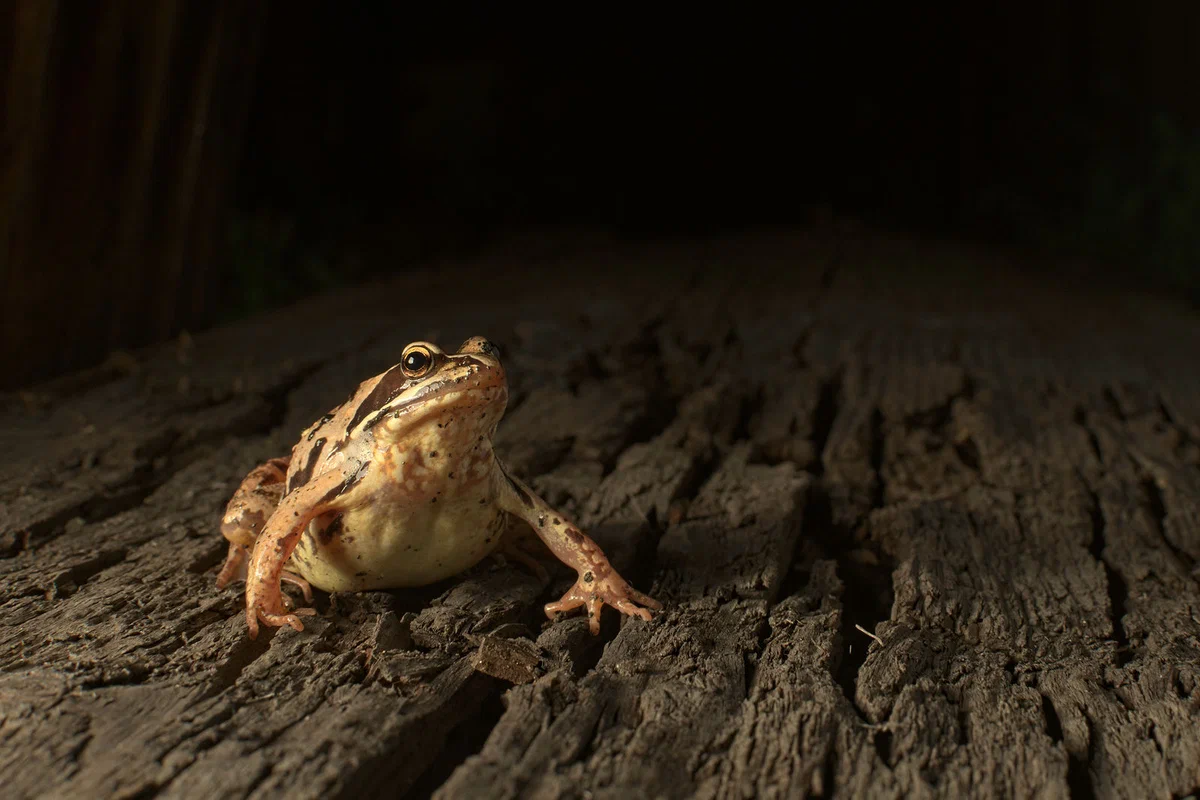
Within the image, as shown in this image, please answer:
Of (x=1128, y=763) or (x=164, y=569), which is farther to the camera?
(x=164, y=569)

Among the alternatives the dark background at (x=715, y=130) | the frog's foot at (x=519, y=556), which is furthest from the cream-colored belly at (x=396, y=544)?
the dark background at (x=715, y=130)

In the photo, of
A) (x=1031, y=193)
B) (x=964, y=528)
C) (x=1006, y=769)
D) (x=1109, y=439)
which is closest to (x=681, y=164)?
(x=1031, y=193)

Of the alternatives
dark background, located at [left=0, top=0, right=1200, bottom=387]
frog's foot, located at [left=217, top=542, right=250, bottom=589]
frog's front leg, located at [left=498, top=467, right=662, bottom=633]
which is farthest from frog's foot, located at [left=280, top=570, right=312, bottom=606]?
dark background, located at [left=0, top=0, right=1200, bottom=387]

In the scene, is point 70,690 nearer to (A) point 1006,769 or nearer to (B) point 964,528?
(A) point 1006,769

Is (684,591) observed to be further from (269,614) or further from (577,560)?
(269,614)

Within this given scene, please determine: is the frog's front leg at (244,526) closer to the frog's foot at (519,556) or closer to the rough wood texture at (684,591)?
the rough wood texture at (684,591)

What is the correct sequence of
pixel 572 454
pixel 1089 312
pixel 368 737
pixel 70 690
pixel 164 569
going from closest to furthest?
pixel 368 737
pixel 70 690
pixel 164 569
pixel 572 454
pixel 1089 312

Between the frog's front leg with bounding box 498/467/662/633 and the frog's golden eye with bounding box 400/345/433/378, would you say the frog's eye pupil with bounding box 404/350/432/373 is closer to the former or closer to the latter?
the frog's golden eye with bounding box 400/345/433/378

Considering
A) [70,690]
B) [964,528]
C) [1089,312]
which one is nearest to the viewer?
[70,690]

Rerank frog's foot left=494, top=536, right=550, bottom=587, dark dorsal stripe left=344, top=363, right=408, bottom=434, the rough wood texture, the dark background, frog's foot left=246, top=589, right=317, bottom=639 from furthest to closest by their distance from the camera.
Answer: the dark background < frog's foot left=494, top=536, right=550, bottom=587 < dark dorsal stripe left=344, top=363, right=408, bottom=434 < frog's foot left=246, top=589, right=317, bottom=639 < the rough wood texture
